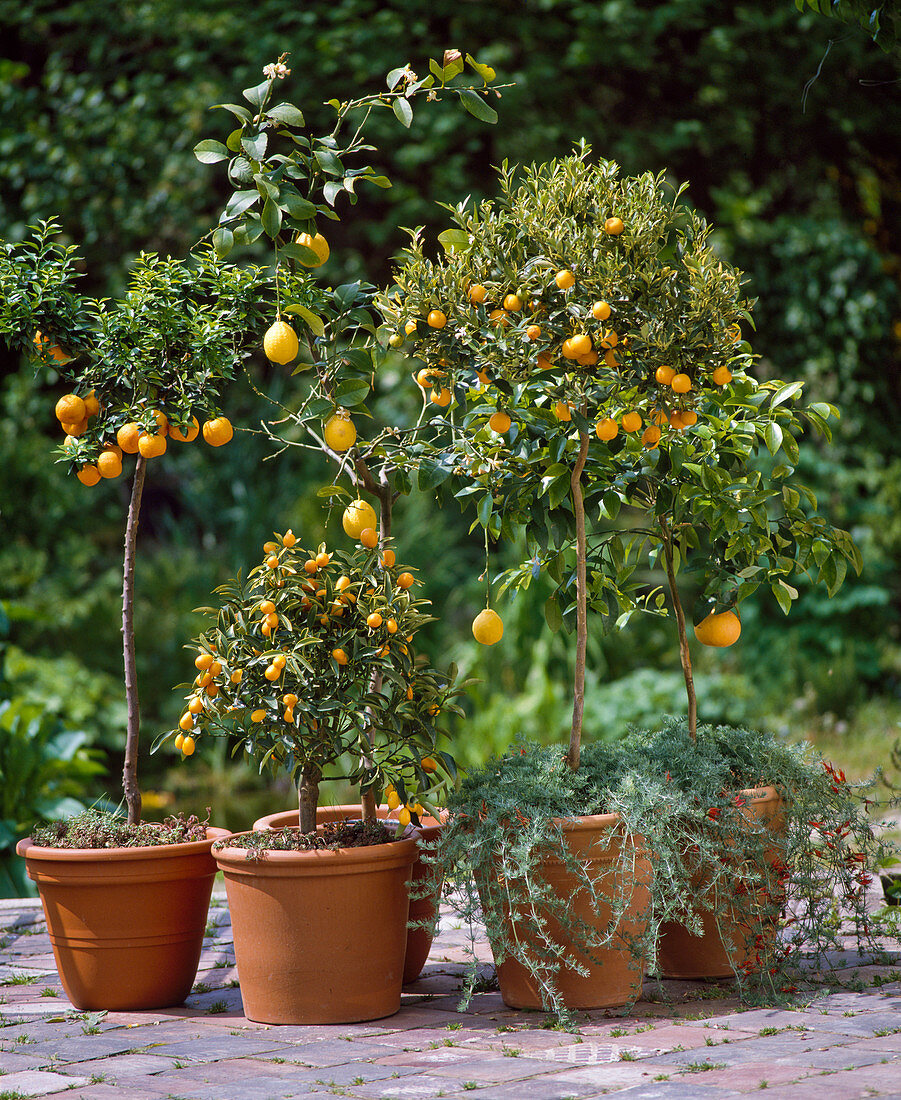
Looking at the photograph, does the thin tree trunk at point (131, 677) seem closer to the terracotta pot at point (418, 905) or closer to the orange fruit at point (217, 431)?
the orange fruit at point (217, 431)

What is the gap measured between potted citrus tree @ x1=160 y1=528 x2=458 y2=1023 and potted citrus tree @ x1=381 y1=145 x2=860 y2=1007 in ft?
0.66

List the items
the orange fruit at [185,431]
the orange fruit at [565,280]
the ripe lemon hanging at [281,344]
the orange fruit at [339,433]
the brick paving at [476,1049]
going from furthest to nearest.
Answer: the orange fruit at [185,431], the orange fruit at [339,433], the ripe lemon hanging at [281,344], the orange fruit at [565,280], the brick paving at [476,1049]

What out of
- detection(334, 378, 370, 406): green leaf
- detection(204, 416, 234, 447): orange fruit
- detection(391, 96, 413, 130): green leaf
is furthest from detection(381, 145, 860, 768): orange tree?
detection(204, 416, 234, 447): orange fruit

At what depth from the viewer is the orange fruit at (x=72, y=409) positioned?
300 cm

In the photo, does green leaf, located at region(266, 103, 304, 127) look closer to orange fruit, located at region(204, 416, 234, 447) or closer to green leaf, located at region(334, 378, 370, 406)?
green leaf, located at region(334, 378, 370, 406)

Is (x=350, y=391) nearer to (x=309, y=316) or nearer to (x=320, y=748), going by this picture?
(x=309, y=316)

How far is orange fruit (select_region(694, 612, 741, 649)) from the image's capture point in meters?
3.10

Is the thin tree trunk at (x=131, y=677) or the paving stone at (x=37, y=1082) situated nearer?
the paving stone at (x=37, y=1082)

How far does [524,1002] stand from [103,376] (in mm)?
1855

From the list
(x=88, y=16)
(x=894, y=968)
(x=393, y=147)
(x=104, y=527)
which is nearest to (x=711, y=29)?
(x=393, y=147)

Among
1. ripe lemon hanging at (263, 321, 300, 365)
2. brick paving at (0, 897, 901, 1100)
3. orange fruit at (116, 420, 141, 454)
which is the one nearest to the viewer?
brick paving at (0, 897, 901, 1100)

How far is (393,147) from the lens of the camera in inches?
294

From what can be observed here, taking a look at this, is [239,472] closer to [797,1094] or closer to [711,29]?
[711,29]

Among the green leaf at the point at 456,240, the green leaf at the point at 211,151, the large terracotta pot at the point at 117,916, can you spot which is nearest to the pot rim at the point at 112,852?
the large terracotta pot at the point at 117,916
